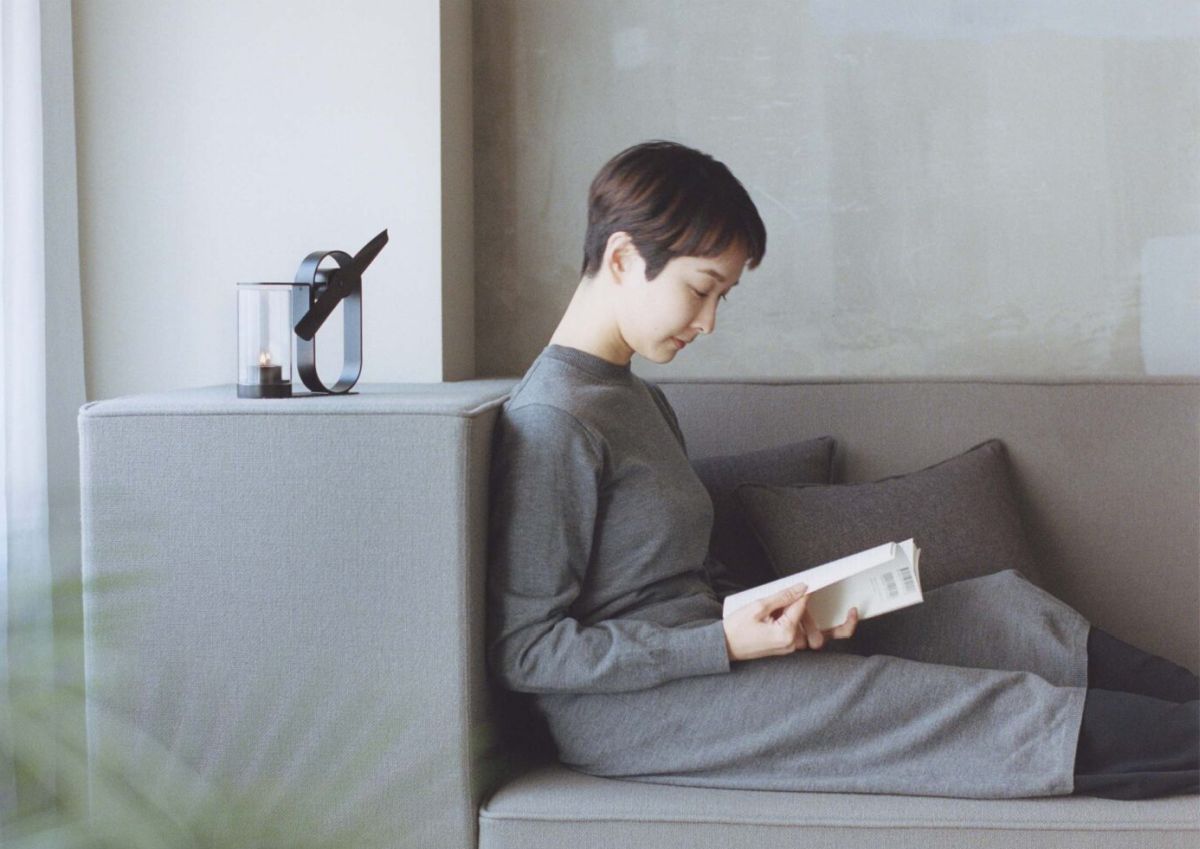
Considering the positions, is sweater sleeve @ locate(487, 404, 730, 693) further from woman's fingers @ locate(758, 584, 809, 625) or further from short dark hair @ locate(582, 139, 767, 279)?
short dark hair @ locate(582, 139, 767, 279)

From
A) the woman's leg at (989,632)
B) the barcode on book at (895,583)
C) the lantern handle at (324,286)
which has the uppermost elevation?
the lantern handle at (324,286)

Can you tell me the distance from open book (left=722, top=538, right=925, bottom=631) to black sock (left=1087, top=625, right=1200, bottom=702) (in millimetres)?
389

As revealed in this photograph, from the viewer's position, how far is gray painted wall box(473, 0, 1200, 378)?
7.64 ft

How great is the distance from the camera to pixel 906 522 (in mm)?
1871

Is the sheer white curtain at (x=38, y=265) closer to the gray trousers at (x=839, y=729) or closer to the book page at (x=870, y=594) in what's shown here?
the gray trousers at (x=839, y=729)

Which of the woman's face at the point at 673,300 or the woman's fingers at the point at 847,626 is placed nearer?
the woman's fingers at the point at 847,626

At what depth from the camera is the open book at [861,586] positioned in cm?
134

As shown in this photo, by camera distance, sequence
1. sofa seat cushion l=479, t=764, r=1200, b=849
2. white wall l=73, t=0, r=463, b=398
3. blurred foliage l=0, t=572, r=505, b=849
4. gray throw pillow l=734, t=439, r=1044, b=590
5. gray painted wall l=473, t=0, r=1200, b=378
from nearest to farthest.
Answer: blurred foliage l=0, t=572, r=505, b=849 < sofa seat cushion l=479, t=764, r=1200, b=849 < gray throw pillow l=734, t=439, r=1044, b=590 < white wall l=73, t=0, r=463, b=398 < gray painted wall l=473, t=0, r=1200, b=378

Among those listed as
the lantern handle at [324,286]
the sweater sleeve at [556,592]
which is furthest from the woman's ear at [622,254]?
the lantern handle at [324,286]

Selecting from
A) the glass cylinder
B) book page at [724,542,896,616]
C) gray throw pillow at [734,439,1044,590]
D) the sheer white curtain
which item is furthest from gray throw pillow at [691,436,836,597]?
the sheer white curtain

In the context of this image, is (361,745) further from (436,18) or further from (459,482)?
(436,18)

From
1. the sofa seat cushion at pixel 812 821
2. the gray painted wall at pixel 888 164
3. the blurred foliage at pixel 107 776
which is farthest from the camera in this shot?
the gray painted wall at pixel 888 164

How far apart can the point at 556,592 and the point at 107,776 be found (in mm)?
1013

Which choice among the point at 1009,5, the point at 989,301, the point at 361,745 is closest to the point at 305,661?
the point at 361,745
